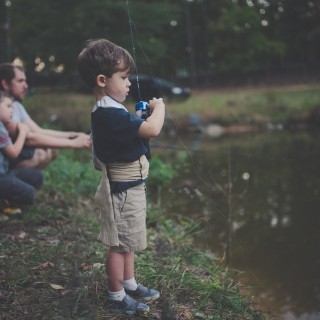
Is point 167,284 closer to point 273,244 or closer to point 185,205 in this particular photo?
point 273,244

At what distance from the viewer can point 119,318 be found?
229 centimetres

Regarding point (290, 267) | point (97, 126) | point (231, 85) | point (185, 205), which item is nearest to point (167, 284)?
point (97, 126)

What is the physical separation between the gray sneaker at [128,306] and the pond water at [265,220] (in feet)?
2.87

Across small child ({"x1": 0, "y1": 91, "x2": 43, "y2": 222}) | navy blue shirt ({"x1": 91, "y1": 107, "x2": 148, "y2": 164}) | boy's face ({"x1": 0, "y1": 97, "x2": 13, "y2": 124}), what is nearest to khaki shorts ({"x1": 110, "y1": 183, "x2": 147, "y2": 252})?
navy blue shirt ({"x1": 91, "y1": 107, "x2": 148, "y2": 164})

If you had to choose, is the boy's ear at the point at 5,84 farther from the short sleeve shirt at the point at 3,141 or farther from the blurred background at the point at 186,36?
the blurred background at the point at 186,36

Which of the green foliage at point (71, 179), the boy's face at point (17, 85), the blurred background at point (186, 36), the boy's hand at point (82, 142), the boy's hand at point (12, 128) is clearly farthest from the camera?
the blurred background at point (186, 36)

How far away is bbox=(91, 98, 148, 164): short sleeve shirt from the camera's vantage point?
2.21 metres

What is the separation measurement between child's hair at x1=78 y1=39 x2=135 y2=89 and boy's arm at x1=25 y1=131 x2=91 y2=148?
199 cm

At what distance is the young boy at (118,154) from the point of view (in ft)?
7.27

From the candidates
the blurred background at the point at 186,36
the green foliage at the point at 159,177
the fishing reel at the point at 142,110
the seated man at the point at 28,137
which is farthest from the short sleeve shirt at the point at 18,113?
the blurred background at the point at 186,36

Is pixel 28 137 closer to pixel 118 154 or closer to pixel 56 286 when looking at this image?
pixel 56 286

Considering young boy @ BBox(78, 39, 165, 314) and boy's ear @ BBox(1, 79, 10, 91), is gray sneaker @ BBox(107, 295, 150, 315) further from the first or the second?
boy's ear @ BBox(1, 79, 10, 91)

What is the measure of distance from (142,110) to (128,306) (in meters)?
0.98

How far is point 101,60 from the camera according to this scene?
7.18 feet
